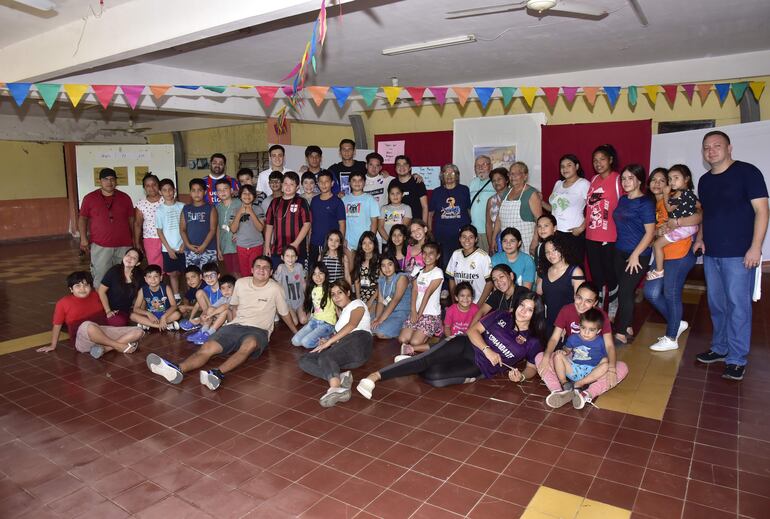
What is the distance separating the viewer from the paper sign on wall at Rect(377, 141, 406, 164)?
8719 mm

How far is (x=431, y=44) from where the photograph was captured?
Answer: 19.1 ft

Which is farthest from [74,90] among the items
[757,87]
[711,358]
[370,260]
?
[757,87]

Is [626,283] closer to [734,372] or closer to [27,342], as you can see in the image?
[734,372]

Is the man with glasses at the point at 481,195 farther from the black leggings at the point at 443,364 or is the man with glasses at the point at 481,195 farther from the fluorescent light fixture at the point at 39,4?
the fluorescent light fixture at the point at 39,4

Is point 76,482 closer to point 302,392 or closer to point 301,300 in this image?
point 302,392

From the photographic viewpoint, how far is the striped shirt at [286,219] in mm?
5754

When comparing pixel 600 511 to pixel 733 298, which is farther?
pixel 733 298

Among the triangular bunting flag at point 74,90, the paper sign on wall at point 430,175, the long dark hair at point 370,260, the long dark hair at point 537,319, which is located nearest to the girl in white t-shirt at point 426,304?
the long dark hair at point 370,260

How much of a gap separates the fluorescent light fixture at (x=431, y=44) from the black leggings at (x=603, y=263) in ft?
8.16

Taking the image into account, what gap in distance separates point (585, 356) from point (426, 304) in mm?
1669

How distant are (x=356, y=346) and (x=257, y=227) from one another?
2.24m

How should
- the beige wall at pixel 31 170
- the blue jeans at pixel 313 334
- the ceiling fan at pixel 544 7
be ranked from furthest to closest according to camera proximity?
1. the beige wall at pixel 31 170
2. the blue jeans at pixel 313 334
3. the ceiling fan at pixel 544 7

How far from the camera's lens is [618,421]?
138 inches

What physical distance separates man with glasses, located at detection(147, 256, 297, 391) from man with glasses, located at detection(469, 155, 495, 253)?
100.0 inches
